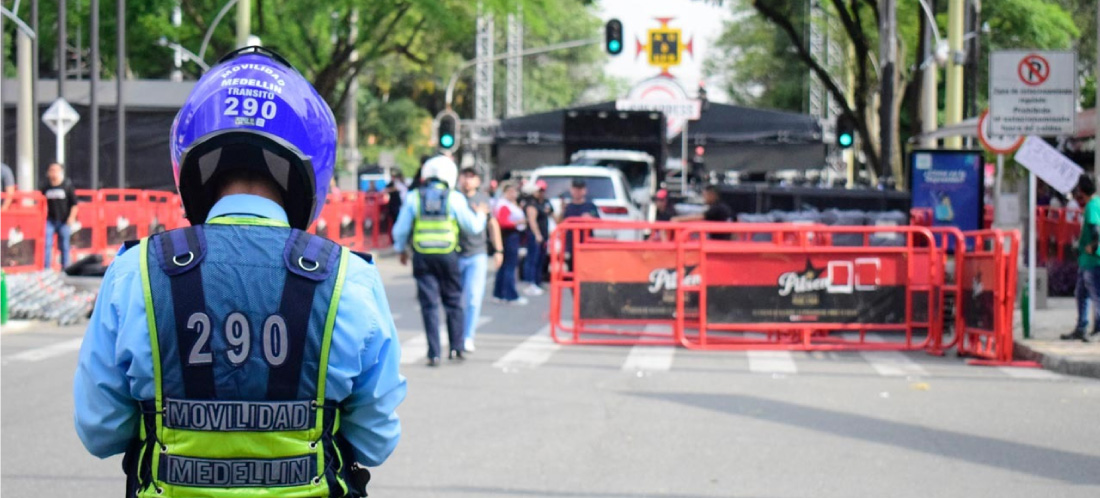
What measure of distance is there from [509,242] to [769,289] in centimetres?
559

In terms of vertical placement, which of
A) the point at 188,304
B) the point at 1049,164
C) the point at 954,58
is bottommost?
the point at 188,304

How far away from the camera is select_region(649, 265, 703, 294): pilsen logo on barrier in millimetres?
14422

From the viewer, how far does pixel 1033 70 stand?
47.6 feet

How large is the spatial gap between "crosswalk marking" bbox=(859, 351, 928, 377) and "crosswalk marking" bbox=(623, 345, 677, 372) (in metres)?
1.83

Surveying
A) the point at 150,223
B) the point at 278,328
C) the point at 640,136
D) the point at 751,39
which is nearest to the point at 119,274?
the point at 278,328

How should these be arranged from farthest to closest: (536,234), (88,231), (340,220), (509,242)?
1. (340,220)
2. (88,231)
3. (536,234)
4. (509,242)

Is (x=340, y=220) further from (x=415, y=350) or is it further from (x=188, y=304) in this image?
(x=188, y=304)

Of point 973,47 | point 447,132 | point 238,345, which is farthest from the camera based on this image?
point 973,47

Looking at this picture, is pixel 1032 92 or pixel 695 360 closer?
pixel 695 360

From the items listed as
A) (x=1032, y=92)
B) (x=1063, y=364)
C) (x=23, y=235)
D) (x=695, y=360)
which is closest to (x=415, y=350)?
(x=695, y=360)

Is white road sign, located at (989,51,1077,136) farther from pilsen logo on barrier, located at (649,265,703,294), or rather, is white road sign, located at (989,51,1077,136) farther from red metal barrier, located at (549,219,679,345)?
red metal barrier, located at (549,219,679,345)

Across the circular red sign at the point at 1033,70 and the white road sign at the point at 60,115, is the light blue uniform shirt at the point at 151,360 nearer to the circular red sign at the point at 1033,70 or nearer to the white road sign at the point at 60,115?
the circular red sign at the point at 1033,70

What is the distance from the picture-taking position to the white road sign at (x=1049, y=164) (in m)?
14.0

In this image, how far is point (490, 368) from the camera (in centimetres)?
1197
